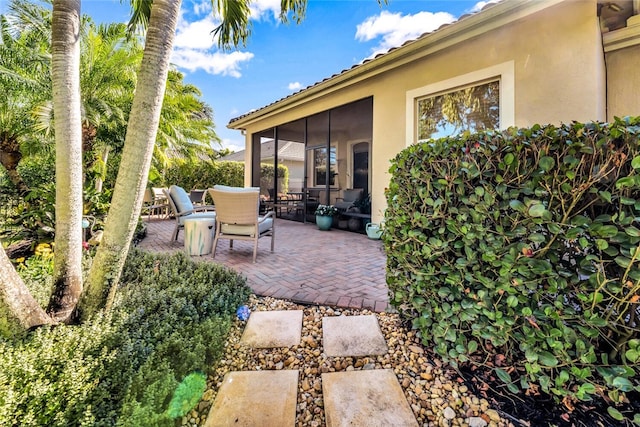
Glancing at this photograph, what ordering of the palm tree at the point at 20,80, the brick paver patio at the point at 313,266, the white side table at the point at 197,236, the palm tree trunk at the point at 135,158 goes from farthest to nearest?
1. the palm tree at the point at 20,80
2. the white side table at the point at 197,236
3. the brick paver patio at the point at 313,266
4. the palm tree trunk at the point at 135,158

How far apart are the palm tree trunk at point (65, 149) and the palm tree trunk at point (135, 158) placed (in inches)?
9.4

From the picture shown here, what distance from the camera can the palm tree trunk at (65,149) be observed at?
1.94 metres

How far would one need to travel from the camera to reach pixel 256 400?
1534mm

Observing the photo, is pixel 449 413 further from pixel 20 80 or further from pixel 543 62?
pixel 20 80

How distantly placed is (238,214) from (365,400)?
3.23 metres

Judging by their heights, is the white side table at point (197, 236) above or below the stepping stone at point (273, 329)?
above

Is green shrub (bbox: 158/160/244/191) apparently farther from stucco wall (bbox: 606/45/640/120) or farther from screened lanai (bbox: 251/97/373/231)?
stucco wall (bbox: 606/45/640/120)

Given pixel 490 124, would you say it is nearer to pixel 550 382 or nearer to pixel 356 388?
pixel 550 382

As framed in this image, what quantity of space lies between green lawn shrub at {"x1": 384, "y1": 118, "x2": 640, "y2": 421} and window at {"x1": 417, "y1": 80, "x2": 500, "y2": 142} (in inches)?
123

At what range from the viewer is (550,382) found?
1.33 meters

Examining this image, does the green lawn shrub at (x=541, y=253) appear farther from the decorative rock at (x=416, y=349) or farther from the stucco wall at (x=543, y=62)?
the stucco wall at (x=543, y=62)

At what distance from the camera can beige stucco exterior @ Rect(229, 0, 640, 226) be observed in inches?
139

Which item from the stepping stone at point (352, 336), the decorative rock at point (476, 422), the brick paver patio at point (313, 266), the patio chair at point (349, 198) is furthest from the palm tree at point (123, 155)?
the patio chair at point (349, 198)

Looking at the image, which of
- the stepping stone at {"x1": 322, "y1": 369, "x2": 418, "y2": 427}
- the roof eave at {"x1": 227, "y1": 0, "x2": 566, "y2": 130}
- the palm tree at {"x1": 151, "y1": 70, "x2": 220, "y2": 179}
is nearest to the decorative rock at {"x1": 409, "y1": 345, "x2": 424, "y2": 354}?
the stepping stone at {"x1": 322, "y1": 369, "x2": 418, "y2": 427}
